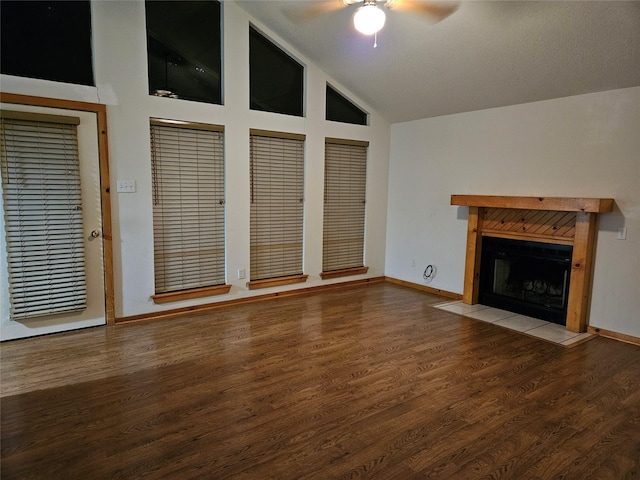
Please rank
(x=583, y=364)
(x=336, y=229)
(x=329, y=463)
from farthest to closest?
1. (x=336, y=229)
2. (x=583, y=364)
3. (x=329, y=463)

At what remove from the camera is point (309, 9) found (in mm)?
4000

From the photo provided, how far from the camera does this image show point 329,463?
1986mm

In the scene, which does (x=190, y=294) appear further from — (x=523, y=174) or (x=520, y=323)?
(x=523, y=174)

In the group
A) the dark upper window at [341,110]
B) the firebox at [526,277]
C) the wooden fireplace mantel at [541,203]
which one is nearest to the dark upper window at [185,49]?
the dark upper window at [341,110]

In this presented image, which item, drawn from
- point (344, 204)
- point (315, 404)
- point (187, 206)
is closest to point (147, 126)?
point (187, 206)

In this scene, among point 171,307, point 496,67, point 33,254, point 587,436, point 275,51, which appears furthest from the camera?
point 275,51

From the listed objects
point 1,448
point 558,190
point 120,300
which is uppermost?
point 558,190

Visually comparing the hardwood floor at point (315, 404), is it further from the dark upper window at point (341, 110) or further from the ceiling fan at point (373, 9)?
the dark upper window at point (341, 110)

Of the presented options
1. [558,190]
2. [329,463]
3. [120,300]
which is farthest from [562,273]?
[120,300]

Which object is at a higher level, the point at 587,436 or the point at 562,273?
the point at 562,273

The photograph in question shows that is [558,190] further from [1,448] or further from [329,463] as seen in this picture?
[1,448]

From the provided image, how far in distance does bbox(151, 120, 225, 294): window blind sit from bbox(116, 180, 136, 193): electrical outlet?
0.21 meters

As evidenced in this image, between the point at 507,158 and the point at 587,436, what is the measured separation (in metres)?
3.13

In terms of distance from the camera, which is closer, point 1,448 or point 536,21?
point 1,448
